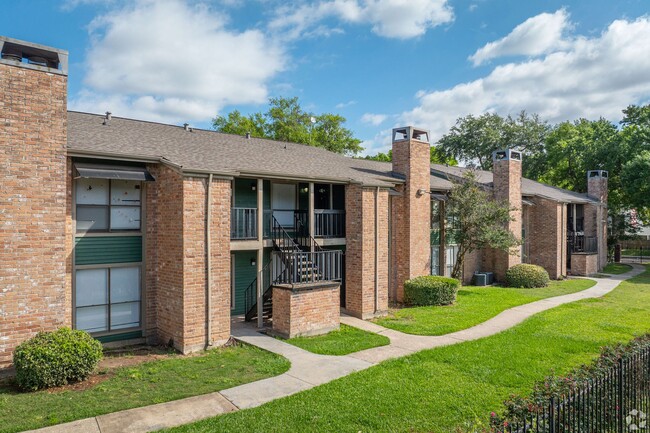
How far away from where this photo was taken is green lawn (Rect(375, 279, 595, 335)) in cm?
1334

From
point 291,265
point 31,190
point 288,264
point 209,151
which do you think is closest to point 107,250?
point 31,190

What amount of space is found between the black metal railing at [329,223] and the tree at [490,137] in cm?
3342

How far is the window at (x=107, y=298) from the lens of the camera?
10992 mm

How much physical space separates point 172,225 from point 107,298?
2.69m

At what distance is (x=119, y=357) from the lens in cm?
1041

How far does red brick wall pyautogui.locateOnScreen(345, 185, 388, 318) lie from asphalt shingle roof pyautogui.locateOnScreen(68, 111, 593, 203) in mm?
661

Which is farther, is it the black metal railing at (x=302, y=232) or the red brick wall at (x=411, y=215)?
the red brick wall at (x=411, y=215)

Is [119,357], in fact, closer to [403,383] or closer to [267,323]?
[267,323]

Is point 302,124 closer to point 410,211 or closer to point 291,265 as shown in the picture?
point 410,211

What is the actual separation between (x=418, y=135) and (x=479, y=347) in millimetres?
10229

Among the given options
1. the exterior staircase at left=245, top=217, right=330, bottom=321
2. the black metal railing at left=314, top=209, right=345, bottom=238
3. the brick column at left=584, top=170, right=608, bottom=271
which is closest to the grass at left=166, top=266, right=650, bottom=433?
the exterior staircase at left=245, top=217, right=330, bottom=321

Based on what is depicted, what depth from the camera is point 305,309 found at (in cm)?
1233

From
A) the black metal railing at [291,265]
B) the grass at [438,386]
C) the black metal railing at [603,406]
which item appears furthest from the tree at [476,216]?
the black metal railing at [603,406]

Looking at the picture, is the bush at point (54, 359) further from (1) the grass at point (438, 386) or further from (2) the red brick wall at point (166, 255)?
(1) the grass at point (438, 386)
